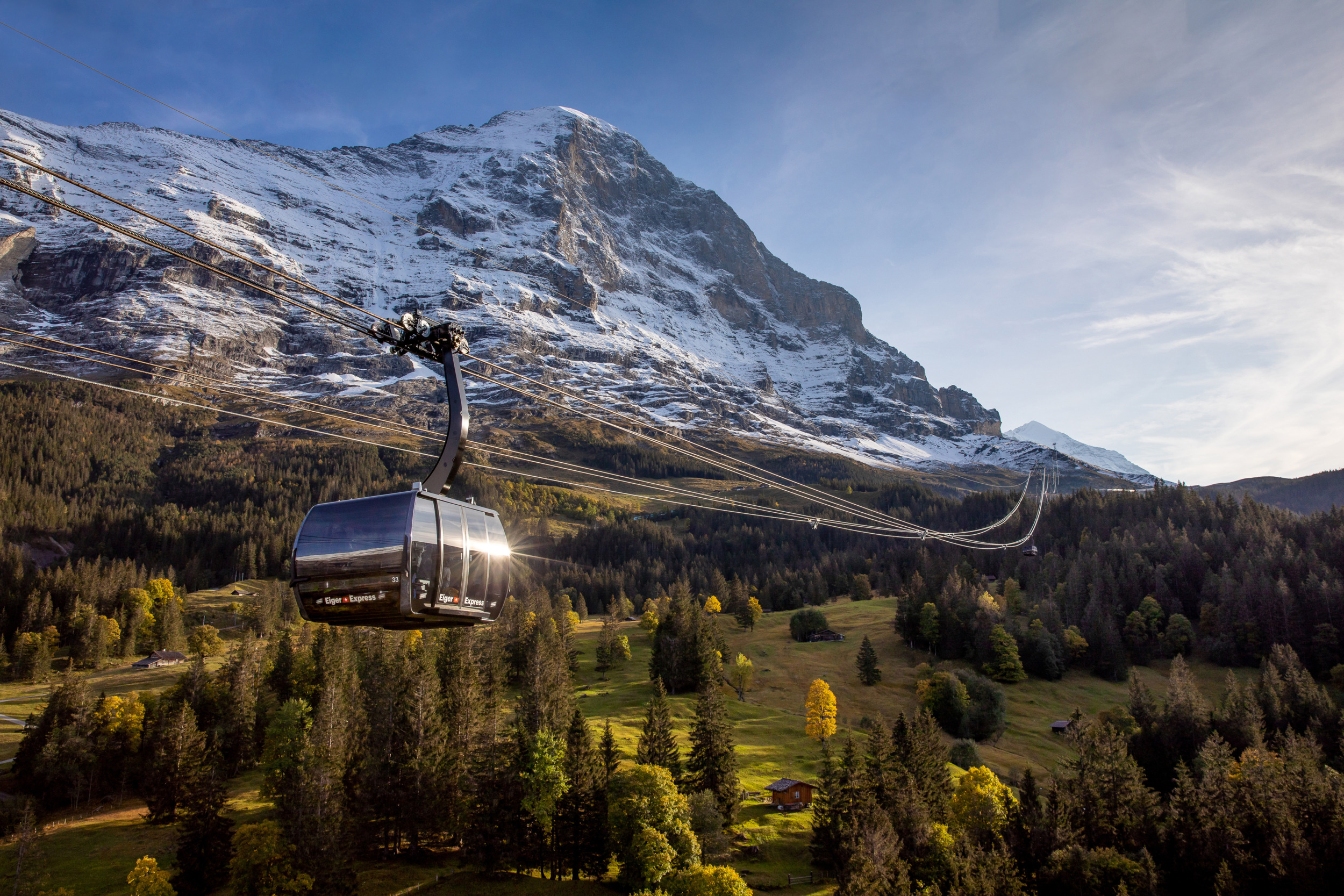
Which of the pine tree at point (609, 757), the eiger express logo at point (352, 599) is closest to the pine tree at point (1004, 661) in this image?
the pine tree at point (609, 757)

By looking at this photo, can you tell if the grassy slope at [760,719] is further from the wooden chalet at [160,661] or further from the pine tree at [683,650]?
the pine tree at [683,650]

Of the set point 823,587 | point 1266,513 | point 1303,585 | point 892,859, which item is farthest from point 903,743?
point 1266,513

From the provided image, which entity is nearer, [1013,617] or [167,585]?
[1013,617]

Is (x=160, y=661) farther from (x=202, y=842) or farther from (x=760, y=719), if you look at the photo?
(x=760, y=719)

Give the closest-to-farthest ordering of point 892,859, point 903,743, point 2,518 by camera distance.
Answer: point 892,859 < point 903,743 < point 2,518

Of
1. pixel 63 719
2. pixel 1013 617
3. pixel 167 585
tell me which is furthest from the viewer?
pixel 167 585

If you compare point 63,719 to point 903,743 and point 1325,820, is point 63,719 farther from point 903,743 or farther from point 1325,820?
point 1325,820

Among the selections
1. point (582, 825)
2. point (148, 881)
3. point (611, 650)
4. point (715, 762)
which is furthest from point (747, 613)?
point (148, 881)

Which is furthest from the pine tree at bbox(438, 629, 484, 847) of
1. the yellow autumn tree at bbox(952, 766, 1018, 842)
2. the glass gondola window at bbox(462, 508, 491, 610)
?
the glass gondola window at bbox(462, 508, 491, 610)
